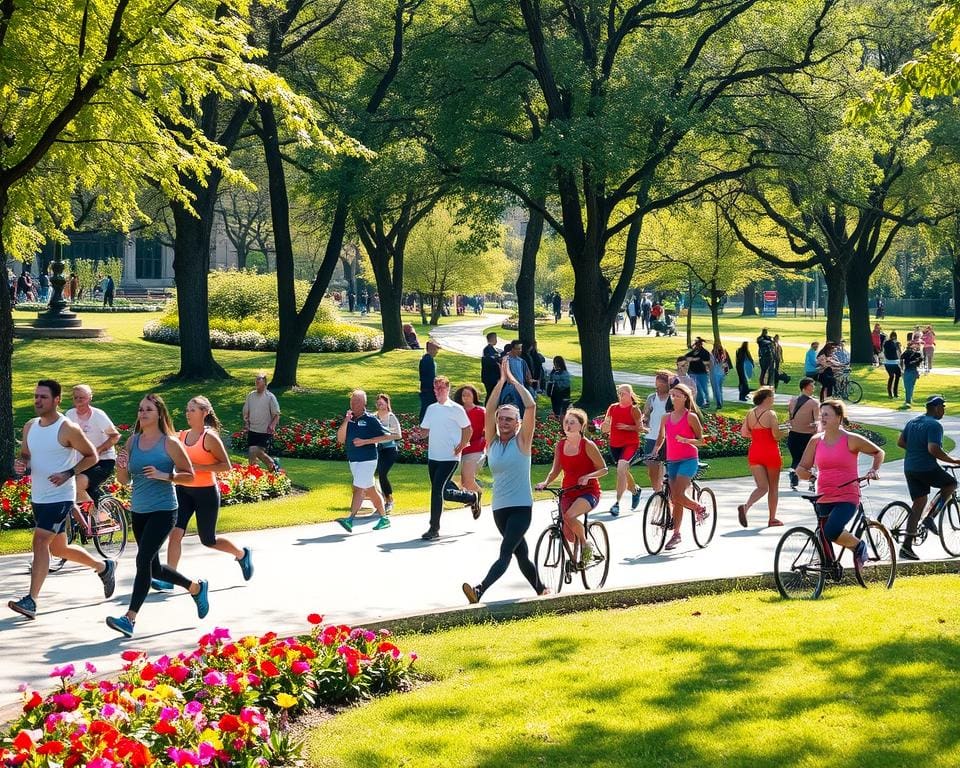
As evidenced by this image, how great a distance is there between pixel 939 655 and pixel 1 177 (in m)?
11.5

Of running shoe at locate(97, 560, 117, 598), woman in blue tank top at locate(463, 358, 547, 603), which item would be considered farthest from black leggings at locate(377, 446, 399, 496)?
woman in blue tank top at locate(463, 358, 547, 603)

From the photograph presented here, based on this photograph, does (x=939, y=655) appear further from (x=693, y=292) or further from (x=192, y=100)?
(x=693, y=292)

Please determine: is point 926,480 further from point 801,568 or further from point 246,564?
point 246,564

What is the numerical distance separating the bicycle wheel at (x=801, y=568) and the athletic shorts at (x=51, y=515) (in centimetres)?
580

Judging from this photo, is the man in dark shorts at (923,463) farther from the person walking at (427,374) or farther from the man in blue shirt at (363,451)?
the person walking at (427,374)

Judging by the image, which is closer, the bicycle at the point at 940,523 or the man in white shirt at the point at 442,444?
the bicycle at the point at 940,523

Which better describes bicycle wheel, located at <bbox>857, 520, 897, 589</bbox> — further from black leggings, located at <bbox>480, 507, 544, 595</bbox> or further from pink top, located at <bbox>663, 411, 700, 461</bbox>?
black leggings, located at <bbox>480, 507, 544, 595</bbox>

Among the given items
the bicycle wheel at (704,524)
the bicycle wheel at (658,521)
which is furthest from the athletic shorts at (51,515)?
the bicycle wheel at (704,524)

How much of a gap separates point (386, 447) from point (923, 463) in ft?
21.2

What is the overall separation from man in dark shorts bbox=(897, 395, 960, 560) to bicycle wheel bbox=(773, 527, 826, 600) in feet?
7.93

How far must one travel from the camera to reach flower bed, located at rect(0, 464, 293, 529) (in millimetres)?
14320

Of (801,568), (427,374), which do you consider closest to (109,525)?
(801,568)

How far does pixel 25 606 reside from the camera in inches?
388

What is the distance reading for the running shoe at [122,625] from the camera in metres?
9.09
